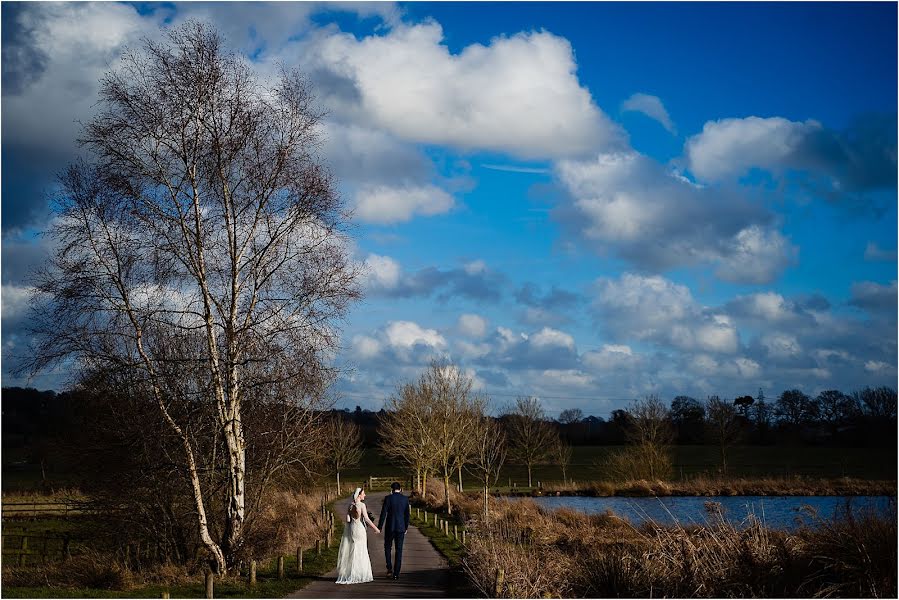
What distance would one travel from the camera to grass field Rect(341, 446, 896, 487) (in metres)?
61.0

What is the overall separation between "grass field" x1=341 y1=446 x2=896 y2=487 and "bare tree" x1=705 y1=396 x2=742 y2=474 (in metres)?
2.89

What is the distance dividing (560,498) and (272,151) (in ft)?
123

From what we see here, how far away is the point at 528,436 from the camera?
66125 millimetres

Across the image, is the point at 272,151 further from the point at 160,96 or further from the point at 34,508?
the point at 34,508

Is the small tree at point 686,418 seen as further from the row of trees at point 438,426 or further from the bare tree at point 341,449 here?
the row of trees at point 438,426

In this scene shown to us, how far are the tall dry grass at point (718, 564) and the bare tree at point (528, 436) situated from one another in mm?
53097

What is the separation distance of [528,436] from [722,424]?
17.2m

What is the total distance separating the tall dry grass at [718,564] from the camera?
9.62 m

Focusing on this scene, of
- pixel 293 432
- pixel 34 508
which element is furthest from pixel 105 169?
pixel 34 508

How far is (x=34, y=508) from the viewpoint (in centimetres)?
3856

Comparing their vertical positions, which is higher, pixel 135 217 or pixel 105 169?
pixel 105 169

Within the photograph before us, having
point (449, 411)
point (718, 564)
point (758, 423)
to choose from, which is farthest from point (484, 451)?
point (758, 423)

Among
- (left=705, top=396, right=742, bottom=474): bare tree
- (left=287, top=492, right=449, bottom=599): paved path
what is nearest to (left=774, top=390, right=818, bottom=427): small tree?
(left=705, top=396, right=742, bottom=474): bare tree

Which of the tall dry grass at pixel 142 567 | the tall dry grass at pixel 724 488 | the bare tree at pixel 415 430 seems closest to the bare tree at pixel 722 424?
the tall dry grass at pixel 724 488
